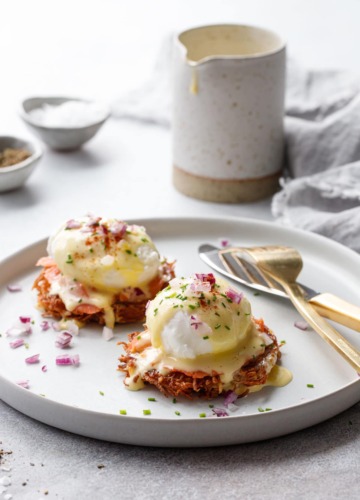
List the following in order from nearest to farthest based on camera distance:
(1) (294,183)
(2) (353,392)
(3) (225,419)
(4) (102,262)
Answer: (3) (225,419)
(2) (353,392)
(4) (102,262)
(1) (294,183)

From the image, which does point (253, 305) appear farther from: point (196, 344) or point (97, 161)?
point (97, 161)

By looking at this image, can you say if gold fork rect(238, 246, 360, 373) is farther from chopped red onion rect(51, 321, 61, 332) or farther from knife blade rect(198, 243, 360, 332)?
chopped red onion rect(51, 321, 61, 332)

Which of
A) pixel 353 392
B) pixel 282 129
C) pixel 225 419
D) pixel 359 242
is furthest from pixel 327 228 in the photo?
pixel 225 419

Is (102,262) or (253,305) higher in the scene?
(102,262)

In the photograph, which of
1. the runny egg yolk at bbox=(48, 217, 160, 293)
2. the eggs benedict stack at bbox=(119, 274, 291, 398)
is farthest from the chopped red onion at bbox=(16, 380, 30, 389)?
the runny egg yolk at bbox=(48, 217, 160, 293)

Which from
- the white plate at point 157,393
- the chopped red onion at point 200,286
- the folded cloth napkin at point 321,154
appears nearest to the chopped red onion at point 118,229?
the white plate at point 157,393

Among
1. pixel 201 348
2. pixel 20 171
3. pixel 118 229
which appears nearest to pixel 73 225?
pixel 118 229
